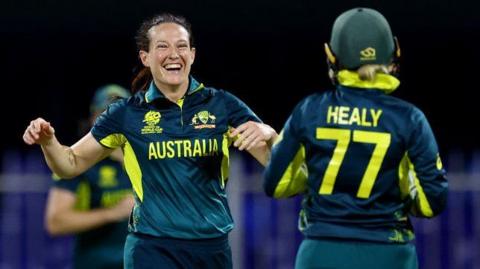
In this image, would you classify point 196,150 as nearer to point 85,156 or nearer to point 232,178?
point 85,156

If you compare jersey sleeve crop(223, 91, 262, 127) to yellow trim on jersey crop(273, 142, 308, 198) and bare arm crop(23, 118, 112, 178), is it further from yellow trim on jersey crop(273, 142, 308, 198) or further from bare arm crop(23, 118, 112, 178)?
yellow trim on jersey crop(273, 142, 308, 198)

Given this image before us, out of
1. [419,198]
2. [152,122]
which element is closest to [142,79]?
[152,122]

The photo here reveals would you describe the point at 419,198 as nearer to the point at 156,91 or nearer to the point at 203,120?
the point at 203,120

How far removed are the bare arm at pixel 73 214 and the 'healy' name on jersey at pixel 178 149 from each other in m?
1.84

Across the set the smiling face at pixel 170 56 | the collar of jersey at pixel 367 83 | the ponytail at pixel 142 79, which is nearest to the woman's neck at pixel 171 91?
the smiling face at pixel 170 56

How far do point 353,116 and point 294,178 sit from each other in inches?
Result: 12.8

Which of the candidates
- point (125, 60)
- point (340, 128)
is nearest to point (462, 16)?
point (125, 60)

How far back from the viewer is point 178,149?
5.62 metres

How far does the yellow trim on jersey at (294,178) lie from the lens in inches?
189

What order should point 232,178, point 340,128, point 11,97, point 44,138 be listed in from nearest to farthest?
1. point 340,128
2. point 44,138
3. point 232,178
4. point 11,97

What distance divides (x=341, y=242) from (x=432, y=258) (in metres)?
5.18

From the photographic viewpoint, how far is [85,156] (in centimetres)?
585

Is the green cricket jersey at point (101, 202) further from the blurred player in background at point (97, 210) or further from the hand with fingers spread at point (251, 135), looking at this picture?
the hand with fingers spread at point (251, 135)

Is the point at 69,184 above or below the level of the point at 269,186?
below
